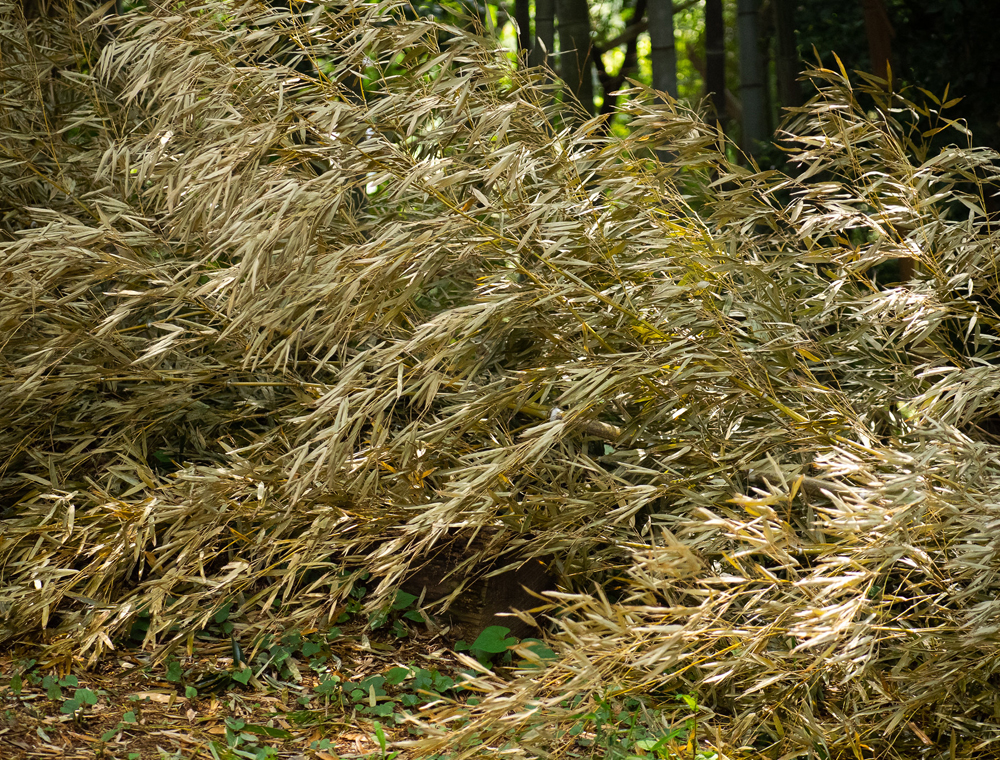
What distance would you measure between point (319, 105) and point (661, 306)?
105 cm

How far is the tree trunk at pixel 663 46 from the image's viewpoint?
3.99 metres

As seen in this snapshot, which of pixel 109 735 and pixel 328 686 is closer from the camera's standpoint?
pixel 109 735

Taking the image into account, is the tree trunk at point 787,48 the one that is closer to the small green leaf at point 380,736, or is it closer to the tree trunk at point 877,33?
the tree trunk at point 877,33

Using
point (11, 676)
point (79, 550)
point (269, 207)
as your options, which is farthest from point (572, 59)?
point (11, 676)

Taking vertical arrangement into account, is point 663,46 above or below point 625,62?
above

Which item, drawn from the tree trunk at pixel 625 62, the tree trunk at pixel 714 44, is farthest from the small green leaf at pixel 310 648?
the tree trunk at pixel 625 62

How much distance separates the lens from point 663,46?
400 centimetres

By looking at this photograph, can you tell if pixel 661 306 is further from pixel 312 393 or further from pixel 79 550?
pixel 79 550

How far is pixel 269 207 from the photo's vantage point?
2.25 metres

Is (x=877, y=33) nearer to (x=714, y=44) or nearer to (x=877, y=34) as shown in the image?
(x=877, y=34)

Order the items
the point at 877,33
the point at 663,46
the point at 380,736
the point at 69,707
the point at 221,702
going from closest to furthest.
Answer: the point at 380,736 → the point at 69,707 → the point at 221,702 → the point at 877,33 → the point at 663,46

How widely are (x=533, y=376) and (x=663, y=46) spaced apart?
96.1 inches

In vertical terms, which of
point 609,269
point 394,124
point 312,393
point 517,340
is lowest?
point 312,393

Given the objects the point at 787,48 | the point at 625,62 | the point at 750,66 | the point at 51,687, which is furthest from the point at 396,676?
the point at 625,62
